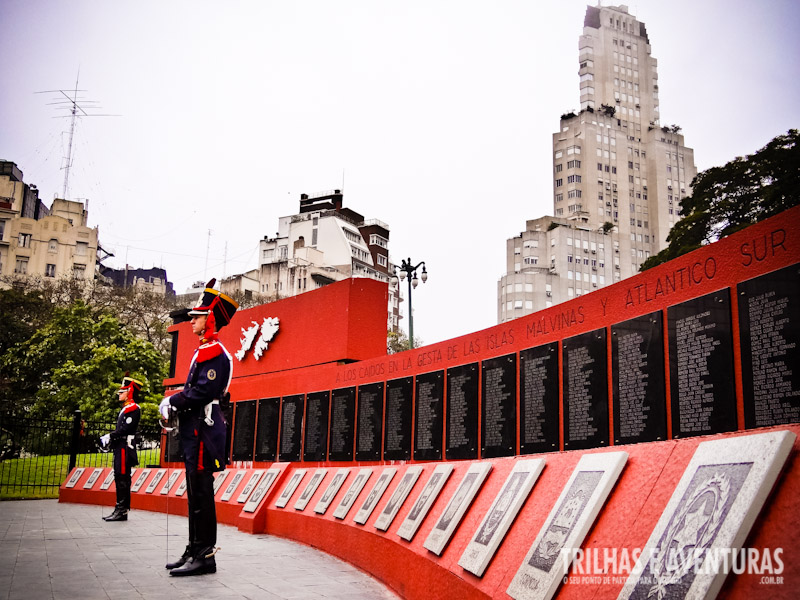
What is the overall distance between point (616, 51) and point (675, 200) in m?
20.7

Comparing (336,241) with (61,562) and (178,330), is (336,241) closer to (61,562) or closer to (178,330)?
(178,330)

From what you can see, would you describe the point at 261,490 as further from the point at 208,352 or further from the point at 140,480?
the point at 140,480

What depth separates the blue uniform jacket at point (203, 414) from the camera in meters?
6.38

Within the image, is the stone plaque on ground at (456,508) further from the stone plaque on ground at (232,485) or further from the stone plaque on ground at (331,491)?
the stone plaque on ground at (232,485)

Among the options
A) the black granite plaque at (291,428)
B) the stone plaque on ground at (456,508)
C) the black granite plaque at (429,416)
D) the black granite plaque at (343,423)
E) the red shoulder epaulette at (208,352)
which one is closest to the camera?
the stone plaque on ground at (456,508)

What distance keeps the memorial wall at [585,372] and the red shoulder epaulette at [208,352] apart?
8.83 feet

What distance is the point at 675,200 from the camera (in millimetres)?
81375

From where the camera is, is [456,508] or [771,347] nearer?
[771,347]

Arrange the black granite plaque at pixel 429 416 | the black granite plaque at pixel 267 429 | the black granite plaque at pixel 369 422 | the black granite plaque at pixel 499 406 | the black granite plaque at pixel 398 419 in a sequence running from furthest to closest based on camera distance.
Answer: the black granite plaque at pixel 267 429
the black granite plaque at pixel 369 422
the black granite plaque at pixel 398 419
the black granite plaque at pixel 429 416
the black granite plaque at pixel 499 406

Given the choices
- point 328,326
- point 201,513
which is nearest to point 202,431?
point 201,513

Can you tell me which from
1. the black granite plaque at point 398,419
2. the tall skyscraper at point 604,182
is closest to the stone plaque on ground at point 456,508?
the black granite plaque at point 398,419

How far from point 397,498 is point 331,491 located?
1.97m

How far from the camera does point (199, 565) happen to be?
233 inches

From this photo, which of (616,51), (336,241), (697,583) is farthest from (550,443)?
(616,51)
